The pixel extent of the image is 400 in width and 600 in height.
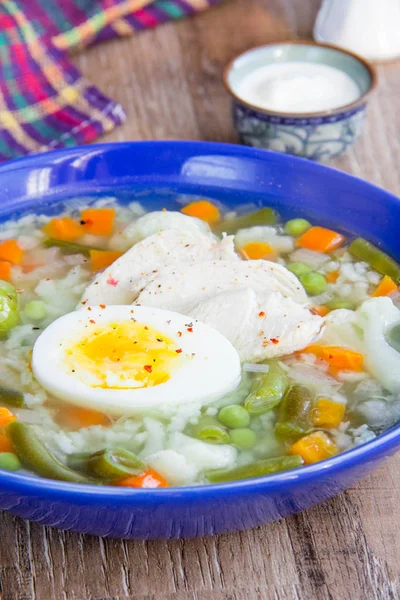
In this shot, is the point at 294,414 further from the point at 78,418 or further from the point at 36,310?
the point at 36,310

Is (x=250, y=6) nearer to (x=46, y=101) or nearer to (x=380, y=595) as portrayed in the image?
(x=46, y=101)

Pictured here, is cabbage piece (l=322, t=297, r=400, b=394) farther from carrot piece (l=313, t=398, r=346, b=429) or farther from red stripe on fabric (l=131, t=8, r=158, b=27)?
red stripe on fabric (l=131, t=8, r=158, b=27)

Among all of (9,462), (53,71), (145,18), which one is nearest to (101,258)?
(9,462)

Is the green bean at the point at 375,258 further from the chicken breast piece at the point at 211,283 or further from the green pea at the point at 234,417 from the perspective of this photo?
the green pea at the point at 234,417

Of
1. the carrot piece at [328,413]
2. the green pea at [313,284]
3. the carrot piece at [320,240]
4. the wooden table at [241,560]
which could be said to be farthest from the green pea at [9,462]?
the carrot piece at [320,240]

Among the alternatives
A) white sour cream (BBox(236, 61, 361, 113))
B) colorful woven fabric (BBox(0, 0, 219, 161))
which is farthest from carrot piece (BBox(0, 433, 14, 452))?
white sour cream (BBox(236, 61, 361, 113))

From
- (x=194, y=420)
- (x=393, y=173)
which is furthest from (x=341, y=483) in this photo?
(x=393, y=173)

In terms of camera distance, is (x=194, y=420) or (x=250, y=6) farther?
(x=250, y=6)
